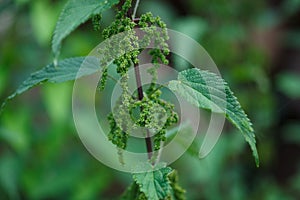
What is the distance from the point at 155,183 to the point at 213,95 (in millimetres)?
124

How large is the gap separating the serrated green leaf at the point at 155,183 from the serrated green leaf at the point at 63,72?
16 cm

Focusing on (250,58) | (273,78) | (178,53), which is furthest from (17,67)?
(273,78)

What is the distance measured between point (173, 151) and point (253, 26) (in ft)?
3.99

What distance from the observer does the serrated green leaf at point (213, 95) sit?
2.14 ft

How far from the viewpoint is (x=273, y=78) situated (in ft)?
8.07

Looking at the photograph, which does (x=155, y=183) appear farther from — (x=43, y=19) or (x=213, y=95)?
(x=43, y=19)

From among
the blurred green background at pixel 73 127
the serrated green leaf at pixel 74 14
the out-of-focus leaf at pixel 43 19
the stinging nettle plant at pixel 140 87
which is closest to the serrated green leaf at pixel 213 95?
the stinging nettle plant at pixel 140 87

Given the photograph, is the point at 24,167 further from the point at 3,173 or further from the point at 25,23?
the point at 25,23

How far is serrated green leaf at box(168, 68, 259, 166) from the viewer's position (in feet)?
2.14

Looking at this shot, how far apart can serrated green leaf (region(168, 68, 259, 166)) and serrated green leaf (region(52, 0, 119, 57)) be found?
0.40ft

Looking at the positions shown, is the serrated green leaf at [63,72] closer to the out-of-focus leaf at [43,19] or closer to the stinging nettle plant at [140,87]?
the stinging nettle plant at [140,87]

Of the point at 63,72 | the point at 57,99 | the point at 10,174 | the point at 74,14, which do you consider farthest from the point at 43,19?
the point at 74,14

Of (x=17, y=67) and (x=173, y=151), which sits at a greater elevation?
(x=17, y=67)

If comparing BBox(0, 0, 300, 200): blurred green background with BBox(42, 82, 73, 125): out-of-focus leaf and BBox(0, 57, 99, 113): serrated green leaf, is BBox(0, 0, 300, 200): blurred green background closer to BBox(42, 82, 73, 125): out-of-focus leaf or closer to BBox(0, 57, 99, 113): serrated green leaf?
BBox(42, 82, 73, 125): out-of-focus leaf
